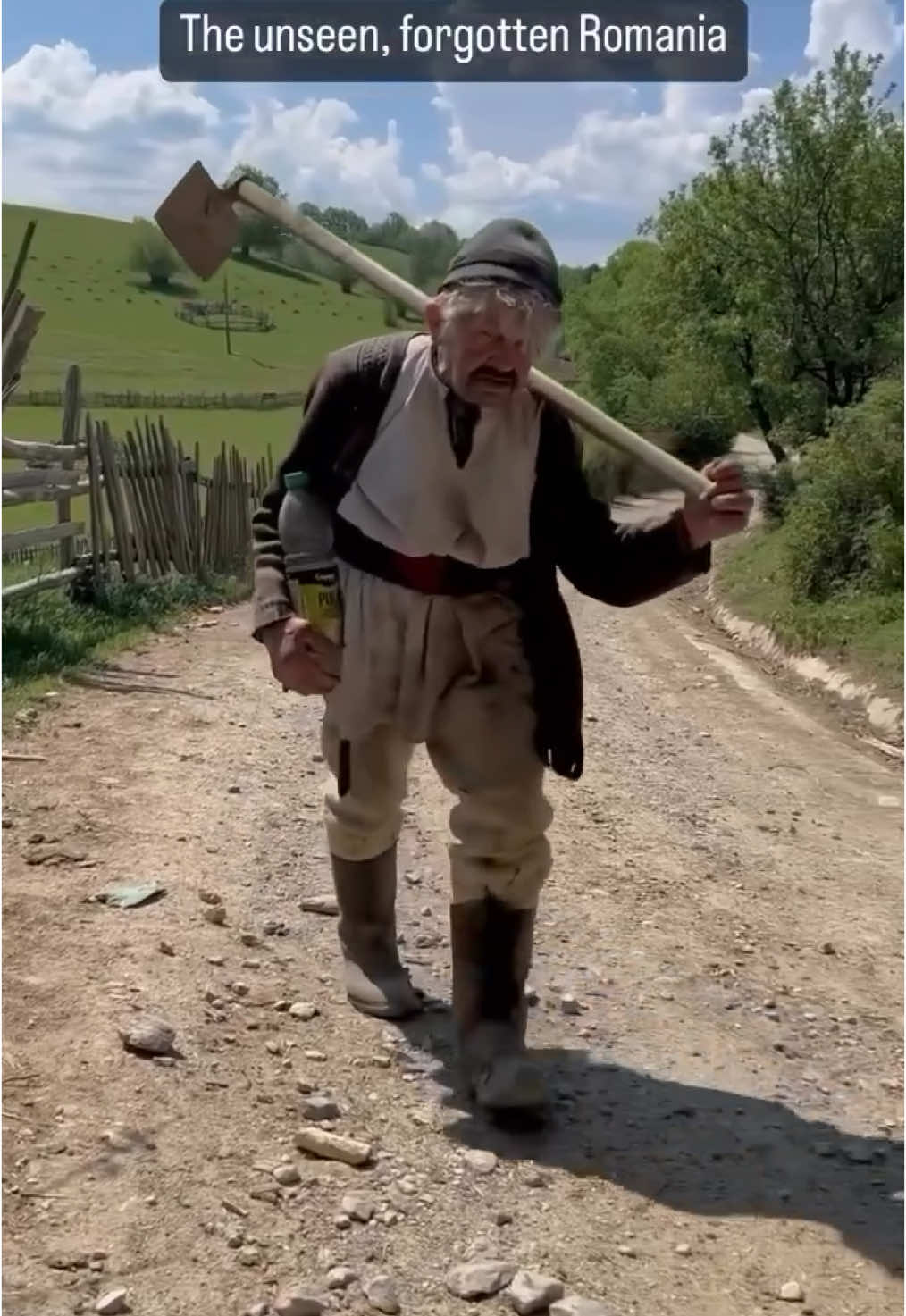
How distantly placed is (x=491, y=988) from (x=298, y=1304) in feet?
3.10

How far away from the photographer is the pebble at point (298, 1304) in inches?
89.1

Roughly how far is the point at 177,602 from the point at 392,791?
8.00m

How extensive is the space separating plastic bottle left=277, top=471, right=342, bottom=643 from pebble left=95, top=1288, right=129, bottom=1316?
1.32m

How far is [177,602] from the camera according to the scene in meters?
10.9

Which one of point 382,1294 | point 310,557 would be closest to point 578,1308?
point 382,1294

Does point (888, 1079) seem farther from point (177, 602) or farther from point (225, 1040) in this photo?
point (177, 602)

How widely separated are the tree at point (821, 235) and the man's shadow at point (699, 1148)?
21168 millimetres

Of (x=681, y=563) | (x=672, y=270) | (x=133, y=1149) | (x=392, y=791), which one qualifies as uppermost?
(x=672, y=270)

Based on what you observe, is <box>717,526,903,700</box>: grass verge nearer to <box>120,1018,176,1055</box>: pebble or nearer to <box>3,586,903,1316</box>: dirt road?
<box>3,586,903,1316</box>: dirt road

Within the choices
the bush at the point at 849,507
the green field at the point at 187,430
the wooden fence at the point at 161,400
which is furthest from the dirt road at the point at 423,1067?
the wooden fence at the point at 161,400

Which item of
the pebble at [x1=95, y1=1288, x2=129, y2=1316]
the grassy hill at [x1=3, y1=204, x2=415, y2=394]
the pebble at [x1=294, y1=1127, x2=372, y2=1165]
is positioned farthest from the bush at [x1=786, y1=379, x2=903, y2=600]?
the pebble at [x1=95, y1=1288, x2=129, y2=1316]

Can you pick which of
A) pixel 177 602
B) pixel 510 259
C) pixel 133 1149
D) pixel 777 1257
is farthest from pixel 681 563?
pixel 177 602

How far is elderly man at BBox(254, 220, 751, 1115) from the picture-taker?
2.85 m

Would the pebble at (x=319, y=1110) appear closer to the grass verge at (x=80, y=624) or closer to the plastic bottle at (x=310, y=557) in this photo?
the plastic bottle at (x=310, y=557)
